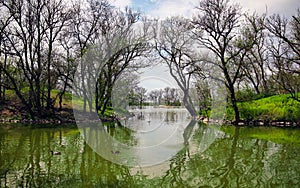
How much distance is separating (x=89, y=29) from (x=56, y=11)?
2.29 meters

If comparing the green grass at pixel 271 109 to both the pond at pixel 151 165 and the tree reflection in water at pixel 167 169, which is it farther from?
the tree reflection in water at pixel 167 169

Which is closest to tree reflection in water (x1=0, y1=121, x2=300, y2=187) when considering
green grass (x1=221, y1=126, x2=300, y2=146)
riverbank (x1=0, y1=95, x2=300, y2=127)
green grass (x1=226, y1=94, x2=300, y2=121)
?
green grass (x1=221, y1=126, x2=300, y2=146)

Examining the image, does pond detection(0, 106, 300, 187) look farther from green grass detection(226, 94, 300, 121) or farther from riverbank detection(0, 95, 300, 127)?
green grass detection(226, 94, 300, 121)

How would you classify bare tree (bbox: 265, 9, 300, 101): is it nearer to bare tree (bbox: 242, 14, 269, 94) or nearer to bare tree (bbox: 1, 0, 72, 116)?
bare tree (bbox: 242, 14, 269, 94)

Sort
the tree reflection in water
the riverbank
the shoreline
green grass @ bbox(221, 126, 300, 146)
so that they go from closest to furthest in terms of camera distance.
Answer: the tree reflection in water → green grass @ bbox(221, 126, 300, 146) → the shoreline → the riverbank

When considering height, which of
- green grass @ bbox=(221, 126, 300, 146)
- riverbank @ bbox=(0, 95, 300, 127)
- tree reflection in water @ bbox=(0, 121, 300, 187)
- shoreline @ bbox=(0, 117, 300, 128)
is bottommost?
tree reflection in water @ bbox=(0, 121, 300, 187)

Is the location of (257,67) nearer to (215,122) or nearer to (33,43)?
(215,122)

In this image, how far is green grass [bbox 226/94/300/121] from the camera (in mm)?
16266

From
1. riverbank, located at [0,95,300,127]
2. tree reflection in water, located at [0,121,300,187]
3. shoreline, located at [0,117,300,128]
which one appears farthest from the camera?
riverbank, located at [0,95,300,127]

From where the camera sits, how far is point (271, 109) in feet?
56.3

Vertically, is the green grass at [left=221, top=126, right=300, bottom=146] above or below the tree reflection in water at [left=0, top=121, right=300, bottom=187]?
above

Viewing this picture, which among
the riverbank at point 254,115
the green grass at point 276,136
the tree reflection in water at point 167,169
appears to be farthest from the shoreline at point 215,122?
the tree reflection in water at point 167,169

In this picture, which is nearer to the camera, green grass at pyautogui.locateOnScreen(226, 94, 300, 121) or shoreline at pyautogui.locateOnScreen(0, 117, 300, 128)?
shoreline at pyautogui.locateOnScreen(0, 117, 300, 128)

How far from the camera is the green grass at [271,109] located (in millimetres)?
16266
